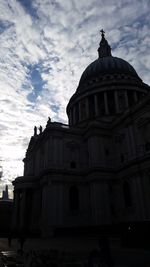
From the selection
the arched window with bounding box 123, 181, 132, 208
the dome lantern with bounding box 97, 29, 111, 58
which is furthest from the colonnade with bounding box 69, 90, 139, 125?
the dome lantern with bounding box 97, 29, 111, 58

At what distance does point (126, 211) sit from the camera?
29969mm

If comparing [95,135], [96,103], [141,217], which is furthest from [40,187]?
[96,103]

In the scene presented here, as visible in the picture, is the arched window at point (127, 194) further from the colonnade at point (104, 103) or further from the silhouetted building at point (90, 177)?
the colonnade at point (104, 103)

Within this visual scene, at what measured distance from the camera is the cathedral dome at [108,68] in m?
50.7

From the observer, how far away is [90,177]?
32.4 metres

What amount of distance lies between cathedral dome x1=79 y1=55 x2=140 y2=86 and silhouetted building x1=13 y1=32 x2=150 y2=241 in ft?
61.9

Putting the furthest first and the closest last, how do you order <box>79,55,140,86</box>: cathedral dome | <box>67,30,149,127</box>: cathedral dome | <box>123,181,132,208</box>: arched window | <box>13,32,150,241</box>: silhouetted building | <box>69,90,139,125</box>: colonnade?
<box>79,55,140,86</box>: cathedral dome → <box>67,30,149,127</box>: cathedral dome → <box>69,90,139,125</box>: colonnade → <box>123,181,132,208</box>: arched window → <box>13,32,150,241</box>: silhouetted building

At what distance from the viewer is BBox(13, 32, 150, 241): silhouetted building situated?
29406 millimetres

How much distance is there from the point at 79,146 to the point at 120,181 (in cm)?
870

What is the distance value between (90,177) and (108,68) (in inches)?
1156

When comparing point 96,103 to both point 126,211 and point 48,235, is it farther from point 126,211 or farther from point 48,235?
point 48,235

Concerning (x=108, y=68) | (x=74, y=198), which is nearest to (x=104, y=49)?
(x=108, y=68)

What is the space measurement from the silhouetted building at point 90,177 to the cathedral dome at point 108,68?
61.9 feet

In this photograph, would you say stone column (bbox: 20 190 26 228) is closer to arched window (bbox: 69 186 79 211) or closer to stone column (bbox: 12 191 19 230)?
stone column (bbox: 12 191 19 230)
